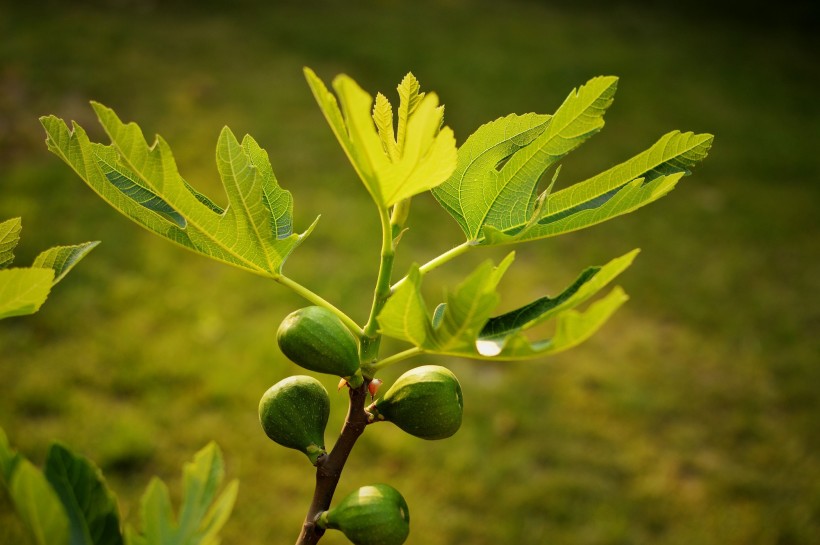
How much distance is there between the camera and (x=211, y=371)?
330 cm

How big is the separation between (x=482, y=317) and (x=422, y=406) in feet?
0.70

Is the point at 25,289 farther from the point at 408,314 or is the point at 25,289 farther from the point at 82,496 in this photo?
the point at 408,314

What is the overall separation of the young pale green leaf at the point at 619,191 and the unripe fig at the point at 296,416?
9.8 inches

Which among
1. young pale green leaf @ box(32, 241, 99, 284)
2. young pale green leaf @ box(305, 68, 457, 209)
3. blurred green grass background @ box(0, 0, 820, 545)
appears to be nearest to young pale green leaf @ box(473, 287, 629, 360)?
young pale green leaf @ box(305, 68, 457, 209)

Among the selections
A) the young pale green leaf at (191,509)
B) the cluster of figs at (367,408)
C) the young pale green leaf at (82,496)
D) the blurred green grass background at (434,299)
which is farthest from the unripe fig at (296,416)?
the blurred green grass background at (434,299)

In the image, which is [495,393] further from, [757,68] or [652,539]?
[757,68]

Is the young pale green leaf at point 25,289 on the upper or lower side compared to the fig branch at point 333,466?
upper

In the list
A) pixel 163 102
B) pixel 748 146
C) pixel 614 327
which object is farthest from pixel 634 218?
pixel 163 102

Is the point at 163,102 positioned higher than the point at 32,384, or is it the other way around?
the point at 163,102

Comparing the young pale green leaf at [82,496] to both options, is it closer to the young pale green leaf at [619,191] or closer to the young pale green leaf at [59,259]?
the young pale green leaf at [59,259]

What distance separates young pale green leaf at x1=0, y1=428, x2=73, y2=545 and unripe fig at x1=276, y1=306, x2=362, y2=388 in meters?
0.26

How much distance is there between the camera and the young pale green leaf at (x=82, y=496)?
565mm

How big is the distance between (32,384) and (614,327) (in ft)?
9.00

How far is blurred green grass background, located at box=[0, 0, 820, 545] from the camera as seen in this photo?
2.93 meters
